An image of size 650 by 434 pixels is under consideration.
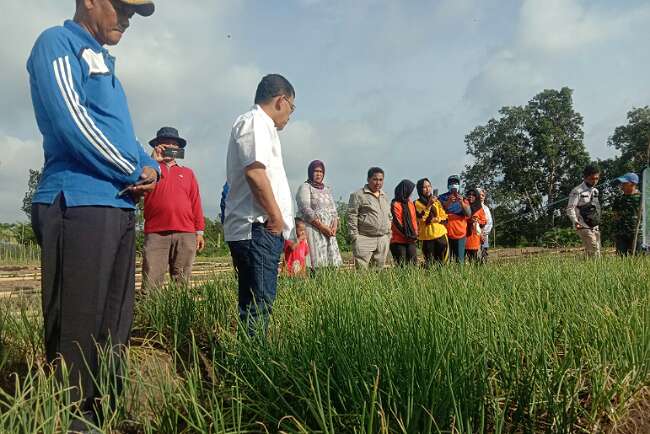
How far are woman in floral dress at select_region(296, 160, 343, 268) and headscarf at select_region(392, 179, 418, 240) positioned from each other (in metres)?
0.92

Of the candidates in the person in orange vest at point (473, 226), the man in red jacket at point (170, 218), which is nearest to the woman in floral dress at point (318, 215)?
the man in red jacket at point (170, 218)

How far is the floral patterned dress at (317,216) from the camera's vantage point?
4.88 m

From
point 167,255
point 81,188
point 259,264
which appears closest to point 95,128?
point 81,188

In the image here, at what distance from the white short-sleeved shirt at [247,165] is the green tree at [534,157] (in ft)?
97.1

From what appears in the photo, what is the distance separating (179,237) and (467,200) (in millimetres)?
4017

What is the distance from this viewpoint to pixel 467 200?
6.73 m

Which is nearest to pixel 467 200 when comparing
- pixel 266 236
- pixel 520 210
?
pixel 266 236

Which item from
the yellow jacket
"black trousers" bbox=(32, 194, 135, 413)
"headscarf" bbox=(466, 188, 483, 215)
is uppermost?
"headscarf" bbox=(466, 188, 483, 215)

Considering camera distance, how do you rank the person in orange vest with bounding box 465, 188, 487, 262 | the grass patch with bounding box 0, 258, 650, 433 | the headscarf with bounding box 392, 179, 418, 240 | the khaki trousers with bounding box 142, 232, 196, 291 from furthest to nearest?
the person in orange vest with bounding box 465, 188, 487, 262 → the headscarf with bounding box 392, 179, 418, 240 → the khaki trousers with bounding box 142, 232, 196, 291 → the grass patch with bounding box 0, 258, 650, 433

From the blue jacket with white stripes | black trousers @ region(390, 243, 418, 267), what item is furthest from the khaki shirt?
the blue jacket with white stripes

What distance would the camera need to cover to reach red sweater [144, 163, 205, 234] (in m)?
4.07

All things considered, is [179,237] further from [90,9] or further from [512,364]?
[512,364]

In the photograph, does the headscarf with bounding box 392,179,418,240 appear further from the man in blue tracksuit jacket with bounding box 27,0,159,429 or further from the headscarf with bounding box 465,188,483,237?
the man in blue tracksuit jacket with bounding box 27,0,159,429

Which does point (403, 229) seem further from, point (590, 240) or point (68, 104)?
point (68, 104)
